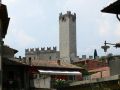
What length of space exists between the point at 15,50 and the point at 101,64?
27718mm

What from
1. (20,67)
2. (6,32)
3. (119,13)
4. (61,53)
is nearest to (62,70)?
(20,67)

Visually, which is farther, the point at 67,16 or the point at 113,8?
the point at 67,16

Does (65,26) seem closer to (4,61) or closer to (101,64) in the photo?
(101,64)

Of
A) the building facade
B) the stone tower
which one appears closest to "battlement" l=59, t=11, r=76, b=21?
the stone tower

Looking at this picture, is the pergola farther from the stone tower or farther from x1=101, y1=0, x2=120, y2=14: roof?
the stone tower

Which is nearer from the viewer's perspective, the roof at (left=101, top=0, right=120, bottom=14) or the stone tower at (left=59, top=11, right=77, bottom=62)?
the roof at (left=101, top=0, right=120, bottom=14)

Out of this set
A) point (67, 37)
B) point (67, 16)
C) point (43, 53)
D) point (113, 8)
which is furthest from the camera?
point (43, 53)

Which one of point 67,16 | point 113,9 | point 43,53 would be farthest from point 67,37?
point 113,9

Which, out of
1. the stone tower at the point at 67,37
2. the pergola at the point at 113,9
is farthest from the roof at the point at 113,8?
the stone tower at the point at 67,37

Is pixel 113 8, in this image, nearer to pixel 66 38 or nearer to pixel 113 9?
pixel 113 9

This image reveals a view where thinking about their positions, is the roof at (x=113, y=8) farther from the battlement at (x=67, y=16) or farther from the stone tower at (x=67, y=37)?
the battlement at (x=67, y=16)

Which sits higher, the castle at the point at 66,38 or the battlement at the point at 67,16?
the battlement at the point at 67,16

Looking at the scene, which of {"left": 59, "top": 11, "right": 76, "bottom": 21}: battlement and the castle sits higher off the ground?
{"left": 59, "top": 11, "right": 76, "bottom": 21}: battlement

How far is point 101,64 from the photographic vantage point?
82625 mm
